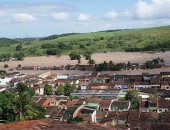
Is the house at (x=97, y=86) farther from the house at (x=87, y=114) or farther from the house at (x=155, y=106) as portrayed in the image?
the house at (x=87, y=114)

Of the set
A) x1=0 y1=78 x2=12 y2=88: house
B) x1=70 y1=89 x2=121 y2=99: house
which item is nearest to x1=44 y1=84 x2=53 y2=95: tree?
x1=70 y1=89 x2=121 y2=99: house

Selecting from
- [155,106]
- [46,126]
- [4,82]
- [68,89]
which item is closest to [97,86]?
[68,89]

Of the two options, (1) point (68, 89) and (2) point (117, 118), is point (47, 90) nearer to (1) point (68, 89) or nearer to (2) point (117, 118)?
(1) point (68, 89)

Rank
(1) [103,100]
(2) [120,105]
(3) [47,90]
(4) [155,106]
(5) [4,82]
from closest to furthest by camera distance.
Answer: (2) [120,105], (4) [155,106], (1) [103,100], (3) [47,90], (5) [4,82]

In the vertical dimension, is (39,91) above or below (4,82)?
below

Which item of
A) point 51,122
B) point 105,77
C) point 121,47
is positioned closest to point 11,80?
point 105,77

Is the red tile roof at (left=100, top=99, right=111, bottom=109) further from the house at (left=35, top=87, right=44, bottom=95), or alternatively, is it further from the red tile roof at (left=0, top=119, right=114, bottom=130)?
the red tile roof at (left=0, top=119, right=114, bottom=130)

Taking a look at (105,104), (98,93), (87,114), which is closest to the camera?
(87,114)

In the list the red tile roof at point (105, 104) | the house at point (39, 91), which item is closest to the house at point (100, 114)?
the red tile roof at point (105, 104)

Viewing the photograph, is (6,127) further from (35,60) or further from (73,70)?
(35,60)
